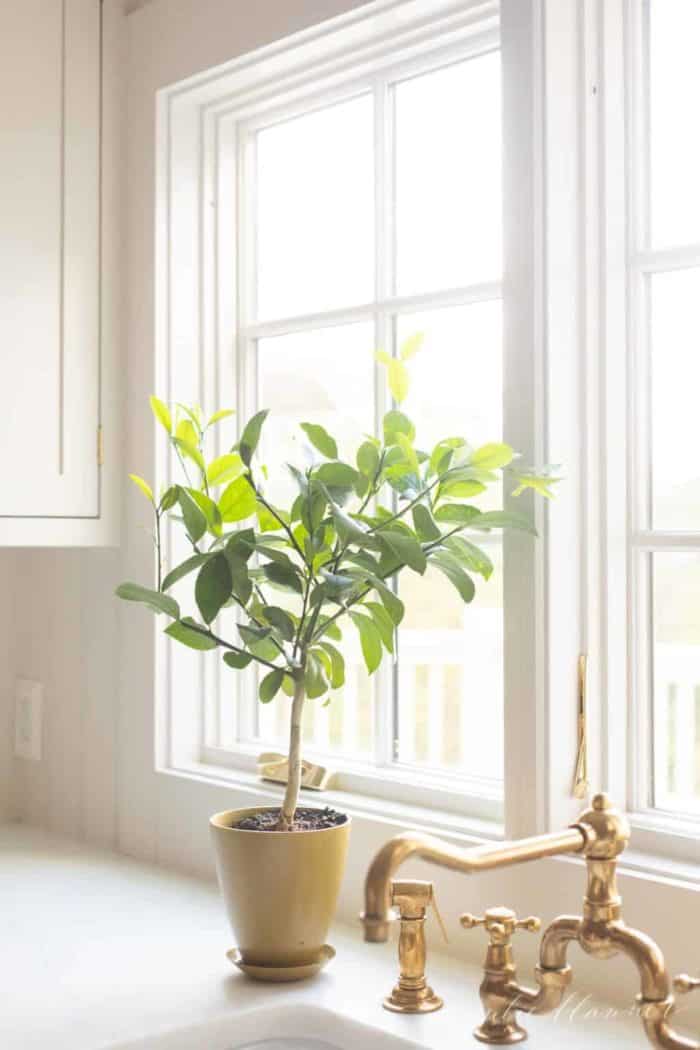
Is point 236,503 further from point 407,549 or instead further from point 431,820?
point 431,820

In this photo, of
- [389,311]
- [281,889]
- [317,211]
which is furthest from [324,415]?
[281,889]

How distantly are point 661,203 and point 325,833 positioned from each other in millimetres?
856

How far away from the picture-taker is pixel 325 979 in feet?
4.83

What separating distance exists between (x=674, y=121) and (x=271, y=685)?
2.74 feet

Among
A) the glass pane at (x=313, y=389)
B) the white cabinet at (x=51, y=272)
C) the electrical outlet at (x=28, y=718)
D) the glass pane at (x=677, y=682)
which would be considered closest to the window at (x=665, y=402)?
the glass pane at (x=677, y=682)

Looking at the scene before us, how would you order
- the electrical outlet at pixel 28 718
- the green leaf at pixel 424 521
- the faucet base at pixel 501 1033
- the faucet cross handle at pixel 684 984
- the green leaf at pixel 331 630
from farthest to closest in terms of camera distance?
the electrical outlet at pixel 28 718, the green leaf at pixel 331 630, the green leaf at pixel 424 521, the faucet base at pixel 501 1033, the faucet cross handle at pixel 684 984

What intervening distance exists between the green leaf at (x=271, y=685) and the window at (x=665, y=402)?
0.43 meters

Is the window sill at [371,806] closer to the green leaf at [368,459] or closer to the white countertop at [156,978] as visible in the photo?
the white countertop at [156,978]

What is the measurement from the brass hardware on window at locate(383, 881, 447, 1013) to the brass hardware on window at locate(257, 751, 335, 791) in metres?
0.46

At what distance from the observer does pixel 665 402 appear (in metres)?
1.55

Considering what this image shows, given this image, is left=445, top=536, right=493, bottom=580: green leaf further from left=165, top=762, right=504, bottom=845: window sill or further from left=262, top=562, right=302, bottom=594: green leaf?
left=165, top=762, right=504, bottom=845: window sill

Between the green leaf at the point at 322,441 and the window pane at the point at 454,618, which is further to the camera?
the window pane at the point at 454,618

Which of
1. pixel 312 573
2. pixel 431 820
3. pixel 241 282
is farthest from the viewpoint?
pixel 241 282

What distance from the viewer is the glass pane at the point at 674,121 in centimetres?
153
